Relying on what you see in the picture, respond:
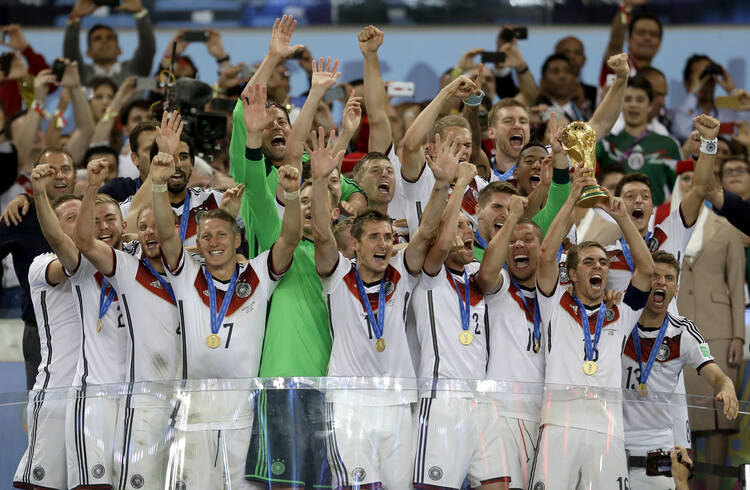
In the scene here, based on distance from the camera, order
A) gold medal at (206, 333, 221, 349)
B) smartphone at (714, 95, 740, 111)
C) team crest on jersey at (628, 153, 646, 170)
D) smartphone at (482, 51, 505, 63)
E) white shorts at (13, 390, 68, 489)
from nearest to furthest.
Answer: white shorts at (13, 390, 68, 489) < gold medal at (206, 333, 221, 349) < smartphone at (714, 95, 740, 111) < team crest on jersey at (628, 153, 646, 170) < smartphone at (482, 51, 505, 63)

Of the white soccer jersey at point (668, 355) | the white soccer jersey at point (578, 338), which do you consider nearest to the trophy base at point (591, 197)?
the white soccer jersey at point (578, 338)

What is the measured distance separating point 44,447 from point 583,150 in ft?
10.8

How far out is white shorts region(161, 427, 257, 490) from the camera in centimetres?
590

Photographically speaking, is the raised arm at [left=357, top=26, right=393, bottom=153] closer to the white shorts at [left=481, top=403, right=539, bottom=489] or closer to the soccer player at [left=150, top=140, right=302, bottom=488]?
the soccer player at [left=150, top=140, right=302, bottom=488]

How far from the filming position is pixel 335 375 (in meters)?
6.33

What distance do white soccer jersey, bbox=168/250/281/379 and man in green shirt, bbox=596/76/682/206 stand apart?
3.73m

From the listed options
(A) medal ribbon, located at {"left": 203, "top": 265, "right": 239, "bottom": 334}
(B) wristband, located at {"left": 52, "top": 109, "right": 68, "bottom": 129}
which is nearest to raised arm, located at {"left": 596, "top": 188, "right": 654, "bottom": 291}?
(A) medal ribbon, located at {"left": 203, "top": 265, "right": 239, "bottom": 334}

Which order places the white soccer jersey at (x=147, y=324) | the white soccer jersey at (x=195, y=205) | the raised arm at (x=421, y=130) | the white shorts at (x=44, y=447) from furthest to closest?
the white soccer jersey at (x=195, y=205), the raised arm at (x=421, y=130), the white soccer jersey at (x=147, y=324), the white shorts at (x=44, y=447)

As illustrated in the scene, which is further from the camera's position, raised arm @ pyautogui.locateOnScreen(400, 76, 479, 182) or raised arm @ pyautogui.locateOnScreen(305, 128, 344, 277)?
raised arm @ pyautogui.locateOnScreen(400, 76, 479, 182)

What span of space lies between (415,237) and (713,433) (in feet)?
5.89

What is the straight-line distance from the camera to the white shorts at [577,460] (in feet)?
19.7

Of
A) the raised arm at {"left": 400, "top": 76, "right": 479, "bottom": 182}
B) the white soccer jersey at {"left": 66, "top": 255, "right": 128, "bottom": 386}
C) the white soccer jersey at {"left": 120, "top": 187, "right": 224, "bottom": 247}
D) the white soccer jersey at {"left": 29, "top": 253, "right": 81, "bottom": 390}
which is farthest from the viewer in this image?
the white soccer jersey at {"left": 120, "top": 187, "right": 224, "bottom": 247}

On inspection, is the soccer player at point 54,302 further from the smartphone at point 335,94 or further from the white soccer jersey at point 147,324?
the smartphone at point 335,94

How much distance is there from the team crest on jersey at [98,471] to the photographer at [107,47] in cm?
546
